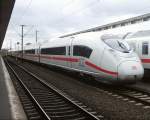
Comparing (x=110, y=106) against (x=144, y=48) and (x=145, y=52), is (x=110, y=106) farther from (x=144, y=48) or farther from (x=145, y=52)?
(x=144, y=48)

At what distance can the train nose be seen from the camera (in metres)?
13.5

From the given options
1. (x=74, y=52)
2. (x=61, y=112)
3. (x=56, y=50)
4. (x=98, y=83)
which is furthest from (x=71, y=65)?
(x=61, y=112)

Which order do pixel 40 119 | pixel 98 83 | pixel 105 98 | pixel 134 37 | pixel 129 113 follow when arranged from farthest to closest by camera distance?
pixel 134 37 < pixel 98 83 < pixel 105 98 < pixel 129 113 < pixel 40 119

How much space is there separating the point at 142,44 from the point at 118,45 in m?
2.62

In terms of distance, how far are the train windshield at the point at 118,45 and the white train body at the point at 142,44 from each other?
1.98 metres

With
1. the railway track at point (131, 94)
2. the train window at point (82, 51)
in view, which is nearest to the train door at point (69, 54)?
Result: the train window at point (82, 51)

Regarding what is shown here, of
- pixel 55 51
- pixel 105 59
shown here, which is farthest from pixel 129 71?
pixel 55 51

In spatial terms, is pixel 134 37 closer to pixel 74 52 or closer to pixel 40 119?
pixel 74 52

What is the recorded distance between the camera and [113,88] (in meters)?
15.0

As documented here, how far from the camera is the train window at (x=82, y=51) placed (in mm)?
16075

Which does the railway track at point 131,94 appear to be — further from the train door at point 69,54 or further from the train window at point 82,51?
the train door at point 69,54

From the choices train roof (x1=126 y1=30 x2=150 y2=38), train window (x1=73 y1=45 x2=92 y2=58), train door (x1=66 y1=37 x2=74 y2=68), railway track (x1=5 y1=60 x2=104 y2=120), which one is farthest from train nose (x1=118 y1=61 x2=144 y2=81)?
train door (x1=66 y1=37 x2=74 y2=68)

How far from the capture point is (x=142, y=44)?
679 inches

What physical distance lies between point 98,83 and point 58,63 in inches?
A: 249
